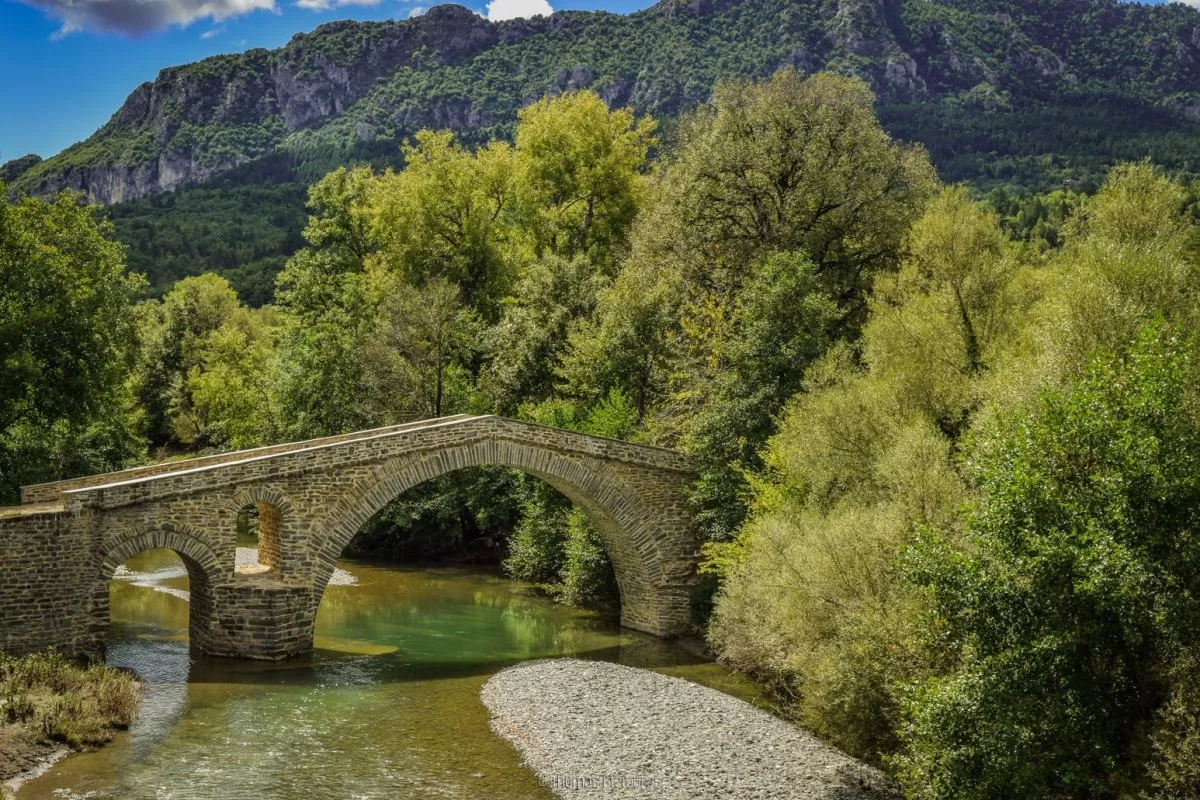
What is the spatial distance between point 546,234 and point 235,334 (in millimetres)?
22774

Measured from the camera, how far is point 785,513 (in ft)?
80.2

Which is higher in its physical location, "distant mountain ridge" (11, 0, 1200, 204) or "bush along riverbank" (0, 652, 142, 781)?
"distant mountain ridge" (11, 0, 1200, 204)

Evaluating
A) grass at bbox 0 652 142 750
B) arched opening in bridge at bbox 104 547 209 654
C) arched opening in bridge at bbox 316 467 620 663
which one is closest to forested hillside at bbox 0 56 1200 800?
arched opening in bridge at bbox 316 467 620 663

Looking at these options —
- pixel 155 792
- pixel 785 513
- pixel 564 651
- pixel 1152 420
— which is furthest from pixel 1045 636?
pixel 564 651

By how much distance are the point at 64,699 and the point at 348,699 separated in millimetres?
5629

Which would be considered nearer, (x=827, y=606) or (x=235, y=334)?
(x=827, y=606)

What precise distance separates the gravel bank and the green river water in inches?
31.4

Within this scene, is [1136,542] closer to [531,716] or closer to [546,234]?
[531,716]

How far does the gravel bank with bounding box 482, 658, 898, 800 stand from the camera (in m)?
17.7

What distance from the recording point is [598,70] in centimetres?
15000

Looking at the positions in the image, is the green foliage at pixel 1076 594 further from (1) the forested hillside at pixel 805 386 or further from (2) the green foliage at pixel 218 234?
(2) the green foliage at pixel 218 234

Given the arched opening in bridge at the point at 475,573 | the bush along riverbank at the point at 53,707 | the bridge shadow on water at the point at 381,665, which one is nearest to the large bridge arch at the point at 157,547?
the bridge shadow on water at the point at 381,665

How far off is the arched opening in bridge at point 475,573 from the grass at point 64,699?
7.52 m

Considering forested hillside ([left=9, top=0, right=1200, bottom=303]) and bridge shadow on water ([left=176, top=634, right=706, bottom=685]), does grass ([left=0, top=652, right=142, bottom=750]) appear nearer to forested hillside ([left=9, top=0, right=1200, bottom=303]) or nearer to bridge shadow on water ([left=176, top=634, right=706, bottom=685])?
bridge shadow on water ([left=176, top=634, right=706, bottom=685])
